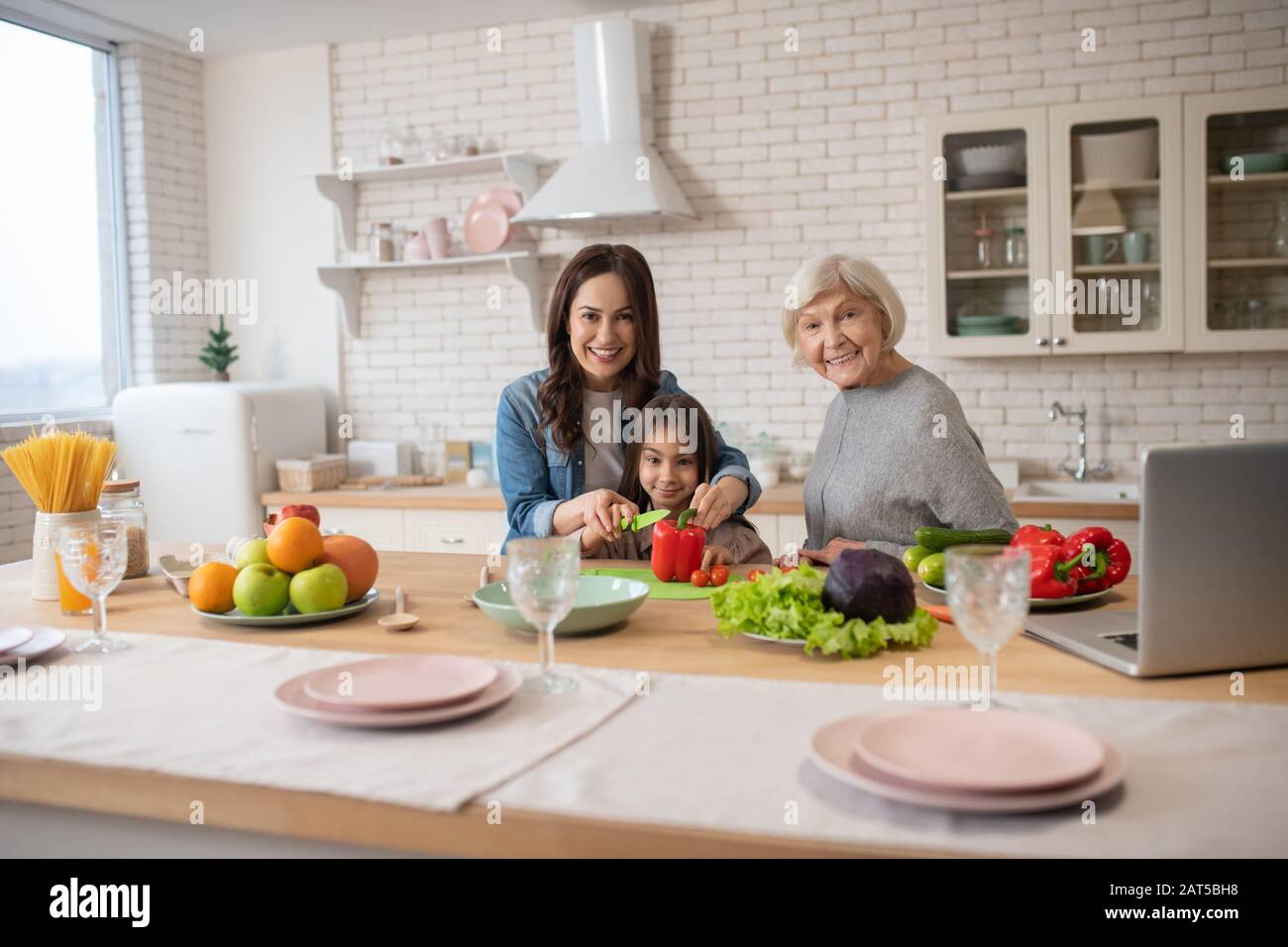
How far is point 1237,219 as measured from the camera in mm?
4008

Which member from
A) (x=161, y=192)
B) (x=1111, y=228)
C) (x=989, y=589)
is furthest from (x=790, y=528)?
(x=161, y=192)

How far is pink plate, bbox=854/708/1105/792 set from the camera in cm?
102

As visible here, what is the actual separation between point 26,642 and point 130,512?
1.85ft

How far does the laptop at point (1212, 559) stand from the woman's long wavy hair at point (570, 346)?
5.19ft

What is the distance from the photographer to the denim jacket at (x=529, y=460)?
2.75 m

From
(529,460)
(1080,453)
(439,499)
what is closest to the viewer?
(529,460)

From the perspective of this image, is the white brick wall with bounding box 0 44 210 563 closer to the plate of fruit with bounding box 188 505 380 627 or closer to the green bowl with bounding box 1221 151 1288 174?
the plate of fruit with bounding box 188 505 380 627

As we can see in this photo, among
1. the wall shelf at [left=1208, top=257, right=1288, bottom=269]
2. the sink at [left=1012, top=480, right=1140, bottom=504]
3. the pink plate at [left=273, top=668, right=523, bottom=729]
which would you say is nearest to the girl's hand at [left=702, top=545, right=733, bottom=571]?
the pink plate at [left=273, top=668, right=523, bottom=729]

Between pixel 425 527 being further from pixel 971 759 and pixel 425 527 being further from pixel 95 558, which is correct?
pixel 971 759

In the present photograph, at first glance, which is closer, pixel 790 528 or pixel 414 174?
pixel 790 528

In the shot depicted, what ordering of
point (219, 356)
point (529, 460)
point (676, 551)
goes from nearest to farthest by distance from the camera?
1. point (676, 551)
2. point (529, 460)
3. point (219, 356)
